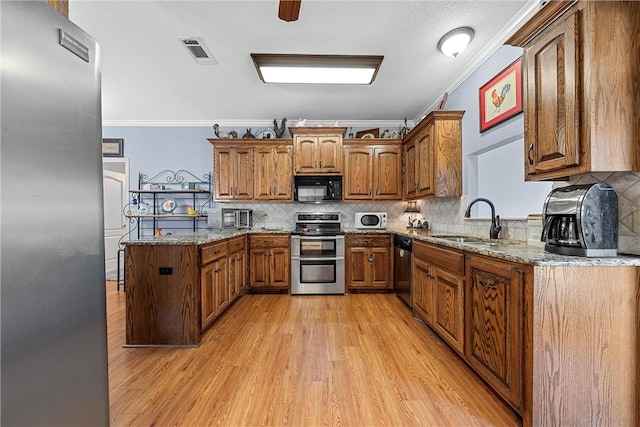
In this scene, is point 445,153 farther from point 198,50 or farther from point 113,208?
point 113,208

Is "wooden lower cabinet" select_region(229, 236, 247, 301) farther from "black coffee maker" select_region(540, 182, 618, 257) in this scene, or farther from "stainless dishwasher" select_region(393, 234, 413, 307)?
"black coffee maker" select_region(540, 182, 618, 257)

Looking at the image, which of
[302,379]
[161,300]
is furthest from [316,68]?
[302,379]

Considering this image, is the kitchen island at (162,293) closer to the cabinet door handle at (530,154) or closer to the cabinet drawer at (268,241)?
the cabinet drawer at (268,241)

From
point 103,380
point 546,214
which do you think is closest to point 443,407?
point 546,214

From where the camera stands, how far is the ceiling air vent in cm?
259

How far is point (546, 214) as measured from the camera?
165 cm

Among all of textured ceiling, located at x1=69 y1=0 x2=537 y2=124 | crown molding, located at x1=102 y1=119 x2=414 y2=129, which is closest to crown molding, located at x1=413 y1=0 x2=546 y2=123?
textured ceiling, located at x1=69 y1=0 x2=537 y2=124

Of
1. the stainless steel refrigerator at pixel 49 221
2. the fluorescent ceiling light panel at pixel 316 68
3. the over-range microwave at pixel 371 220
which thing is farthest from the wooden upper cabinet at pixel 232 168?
the stainless steel refrigerator at pixel 49 221

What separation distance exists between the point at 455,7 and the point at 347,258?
9.65ft

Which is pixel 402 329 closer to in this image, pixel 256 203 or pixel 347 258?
pixel 347 258

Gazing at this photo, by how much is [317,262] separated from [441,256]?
1951mm

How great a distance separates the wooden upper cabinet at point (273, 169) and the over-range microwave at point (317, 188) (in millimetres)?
139

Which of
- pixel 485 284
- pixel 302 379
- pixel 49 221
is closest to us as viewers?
pixel 49 221

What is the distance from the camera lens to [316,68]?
280 cm
